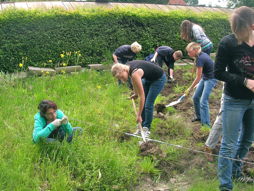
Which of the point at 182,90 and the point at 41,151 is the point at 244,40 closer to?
the point at 41,151

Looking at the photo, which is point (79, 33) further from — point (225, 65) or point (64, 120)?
point (225, 65)

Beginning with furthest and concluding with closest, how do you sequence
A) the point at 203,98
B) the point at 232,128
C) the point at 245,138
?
the point at 203,98
the point at 245,138
the point at 232,128

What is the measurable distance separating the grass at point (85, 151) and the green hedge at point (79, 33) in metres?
1.71

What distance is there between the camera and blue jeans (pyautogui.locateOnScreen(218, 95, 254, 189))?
2.96 metres

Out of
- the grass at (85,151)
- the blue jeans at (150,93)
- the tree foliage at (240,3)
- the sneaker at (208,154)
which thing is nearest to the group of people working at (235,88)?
the sneaker at (208,154)

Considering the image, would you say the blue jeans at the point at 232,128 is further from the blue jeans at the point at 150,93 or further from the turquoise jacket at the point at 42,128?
the turquoise jacket at the point at 42,128

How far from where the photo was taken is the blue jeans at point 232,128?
2957mm

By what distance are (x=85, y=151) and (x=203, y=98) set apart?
2.33m

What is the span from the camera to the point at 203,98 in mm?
4996

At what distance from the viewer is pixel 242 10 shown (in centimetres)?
266

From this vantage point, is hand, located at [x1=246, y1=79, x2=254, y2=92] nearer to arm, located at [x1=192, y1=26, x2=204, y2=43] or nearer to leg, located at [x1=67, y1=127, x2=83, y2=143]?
Answer: leg, located at [x1=67, y1=127, x2=83, y2=143]

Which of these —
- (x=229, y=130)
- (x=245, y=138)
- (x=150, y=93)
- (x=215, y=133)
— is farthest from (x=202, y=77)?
(x=229, y=130)

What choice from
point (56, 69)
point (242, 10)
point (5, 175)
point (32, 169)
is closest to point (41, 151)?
point (32, 169)

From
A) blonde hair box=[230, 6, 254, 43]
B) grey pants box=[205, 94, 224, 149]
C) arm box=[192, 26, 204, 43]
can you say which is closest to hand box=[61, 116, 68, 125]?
grey pants box=[205, 94, 224, 149]
